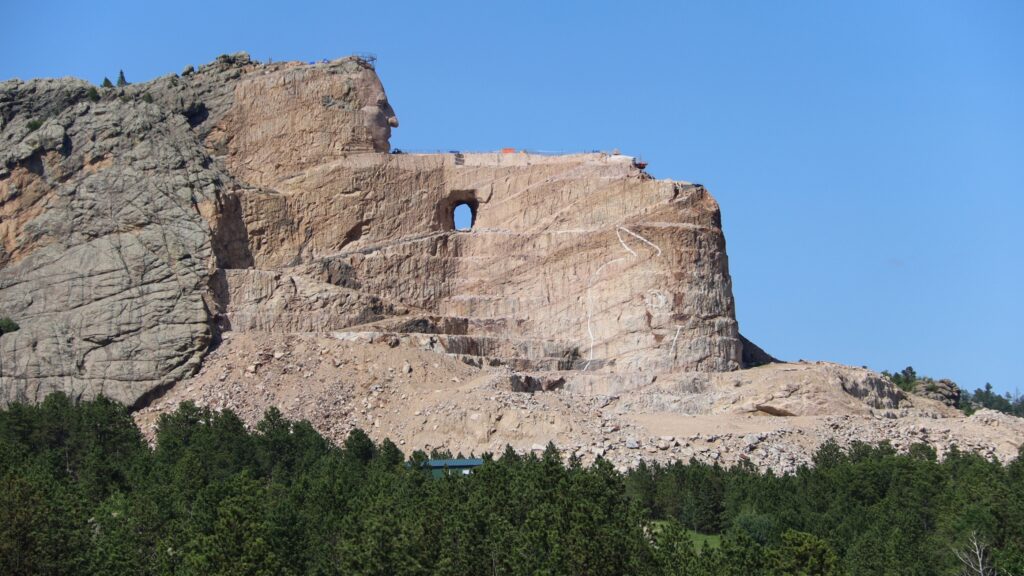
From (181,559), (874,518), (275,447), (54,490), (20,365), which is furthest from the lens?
(20,365)

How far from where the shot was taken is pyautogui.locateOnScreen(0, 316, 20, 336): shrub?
86.6 metres

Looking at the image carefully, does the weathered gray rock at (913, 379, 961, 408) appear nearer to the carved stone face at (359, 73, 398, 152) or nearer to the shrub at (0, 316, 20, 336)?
the carved stone face at (359, 73, 398, 152)

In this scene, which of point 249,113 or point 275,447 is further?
point 249,113

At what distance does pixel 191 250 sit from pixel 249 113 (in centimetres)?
918

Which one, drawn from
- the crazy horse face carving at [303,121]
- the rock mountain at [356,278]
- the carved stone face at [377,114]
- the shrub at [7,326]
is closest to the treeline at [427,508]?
the rock mountain at [356,278]

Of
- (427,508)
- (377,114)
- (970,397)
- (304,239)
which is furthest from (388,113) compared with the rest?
(970,397)

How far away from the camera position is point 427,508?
193ft

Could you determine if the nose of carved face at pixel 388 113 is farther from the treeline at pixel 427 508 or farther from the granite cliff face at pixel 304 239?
the treeline at pixel 427 508

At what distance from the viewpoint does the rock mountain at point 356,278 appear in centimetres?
8419

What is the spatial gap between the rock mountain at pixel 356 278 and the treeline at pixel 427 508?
4.31m

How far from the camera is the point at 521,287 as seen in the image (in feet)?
302

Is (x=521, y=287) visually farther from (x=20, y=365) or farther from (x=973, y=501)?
(x=973, y=501)

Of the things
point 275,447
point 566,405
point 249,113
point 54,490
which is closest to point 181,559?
point 54,490

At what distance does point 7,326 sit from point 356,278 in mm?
15127
